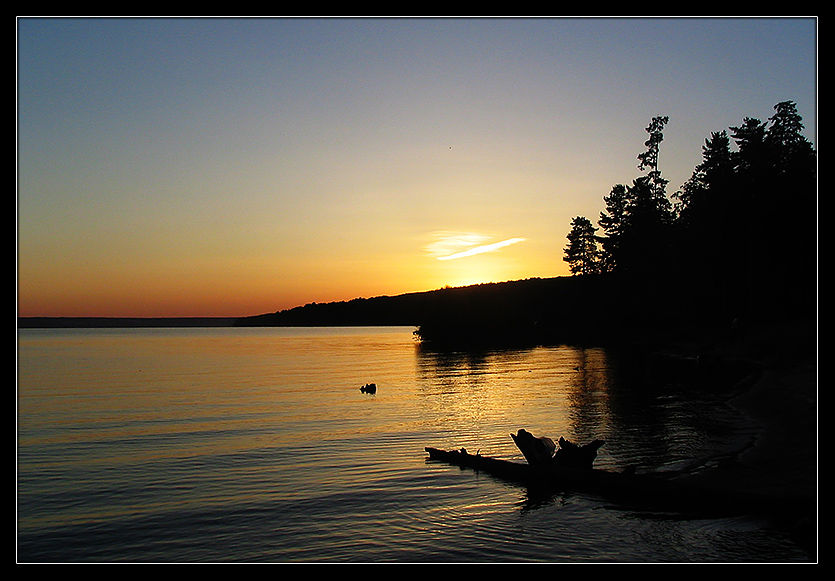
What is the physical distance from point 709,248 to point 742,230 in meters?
5.12

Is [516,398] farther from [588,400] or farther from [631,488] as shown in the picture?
[631,488]

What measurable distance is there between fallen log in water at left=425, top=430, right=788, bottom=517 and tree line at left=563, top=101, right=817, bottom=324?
42.9m

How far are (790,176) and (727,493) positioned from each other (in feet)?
192

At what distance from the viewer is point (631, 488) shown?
56.9 feet

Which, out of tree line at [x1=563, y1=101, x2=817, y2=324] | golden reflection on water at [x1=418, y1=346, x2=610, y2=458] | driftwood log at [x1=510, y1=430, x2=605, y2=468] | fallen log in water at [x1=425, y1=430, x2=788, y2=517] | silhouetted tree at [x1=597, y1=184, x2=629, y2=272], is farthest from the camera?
silhouetted tree at [x1=597, y1=184, x2=629, y2=272]

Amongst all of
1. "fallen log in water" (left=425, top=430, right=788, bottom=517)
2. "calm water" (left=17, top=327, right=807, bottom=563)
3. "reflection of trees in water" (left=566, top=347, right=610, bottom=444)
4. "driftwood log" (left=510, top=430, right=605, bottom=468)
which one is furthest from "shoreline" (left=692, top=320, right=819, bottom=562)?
"reflection of trees in water" (left=566, top=347, right=610, bottom=444)

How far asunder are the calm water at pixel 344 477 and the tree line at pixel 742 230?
94.3 feet

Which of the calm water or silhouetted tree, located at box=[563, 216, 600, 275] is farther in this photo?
silhouetted tree, located at box=[563, 216, 600, 275]

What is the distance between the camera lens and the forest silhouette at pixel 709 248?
6550 cm

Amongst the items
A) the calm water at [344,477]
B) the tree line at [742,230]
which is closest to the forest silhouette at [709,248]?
the tree line at [742,230]

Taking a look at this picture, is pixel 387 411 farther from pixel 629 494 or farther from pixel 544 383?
pixel 629 494

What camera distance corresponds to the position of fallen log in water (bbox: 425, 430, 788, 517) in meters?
15.7

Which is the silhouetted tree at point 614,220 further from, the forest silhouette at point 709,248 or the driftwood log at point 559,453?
the driftwood log at point 559,453

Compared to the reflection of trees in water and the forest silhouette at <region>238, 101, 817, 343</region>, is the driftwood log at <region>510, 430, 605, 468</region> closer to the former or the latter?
the reflection of trees in water
